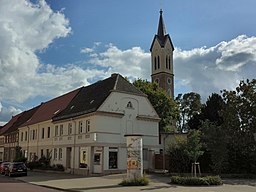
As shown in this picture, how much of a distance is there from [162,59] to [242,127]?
57.5 metres

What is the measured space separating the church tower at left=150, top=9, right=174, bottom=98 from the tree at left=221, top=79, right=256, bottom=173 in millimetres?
52923

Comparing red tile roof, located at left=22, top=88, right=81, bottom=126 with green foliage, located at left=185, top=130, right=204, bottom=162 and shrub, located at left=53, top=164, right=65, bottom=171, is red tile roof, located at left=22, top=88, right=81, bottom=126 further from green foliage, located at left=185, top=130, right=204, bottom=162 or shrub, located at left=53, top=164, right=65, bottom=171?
green foliage, located at left=185, top=130, right=204, bottom=162

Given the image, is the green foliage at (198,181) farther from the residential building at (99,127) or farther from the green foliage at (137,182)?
the residential building at (99,127)

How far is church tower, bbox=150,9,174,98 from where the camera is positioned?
8959 cm

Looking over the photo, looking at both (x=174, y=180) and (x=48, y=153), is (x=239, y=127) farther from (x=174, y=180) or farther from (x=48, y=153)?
(x=48, y=153)

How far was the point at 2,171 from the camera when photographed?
38.9 meters

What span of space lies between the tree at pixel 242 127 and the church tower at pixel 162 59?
52.9 m

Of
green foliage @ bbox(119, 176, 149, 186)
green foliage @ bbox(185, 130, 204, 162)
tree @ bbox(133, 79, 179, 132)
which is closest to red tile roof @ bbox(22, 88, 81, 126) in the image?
tree @ bbox(133, 79, 179, 132)

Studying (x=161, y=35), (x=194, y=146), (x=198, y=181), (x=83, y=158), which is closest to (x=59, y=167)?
(x=83, y=158)

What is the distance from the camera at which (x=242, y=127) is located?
3422 cm

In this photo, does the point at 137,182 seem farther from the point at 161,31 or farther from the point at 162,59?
the point at 161,31

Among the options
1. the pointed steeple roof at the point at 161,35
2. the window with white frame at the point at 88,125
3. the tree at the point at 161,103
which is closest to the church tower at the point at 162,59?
the pointed steeple roof at the point at 161,35

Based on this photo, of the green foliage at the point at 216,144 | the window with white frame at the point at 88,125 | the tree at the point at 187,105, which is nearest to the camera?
the green foliage at the point at 216,144

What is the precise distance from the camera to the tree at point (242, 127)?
107 feet
